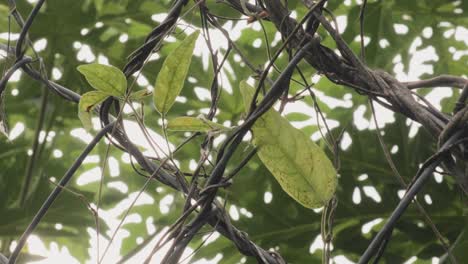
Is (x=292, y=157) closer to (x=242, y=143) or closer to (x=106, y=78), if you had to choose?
(x=106, y=78)

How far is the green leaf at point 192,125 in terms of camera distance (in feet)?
2.08

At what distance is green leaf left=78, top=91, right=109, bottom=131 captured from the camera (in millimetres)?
672

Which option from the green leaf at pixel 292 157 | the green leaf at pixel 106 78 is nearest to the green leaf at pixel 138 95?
the green leaf at pixel 106 78

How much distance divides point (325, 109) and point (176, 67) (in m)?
0.93

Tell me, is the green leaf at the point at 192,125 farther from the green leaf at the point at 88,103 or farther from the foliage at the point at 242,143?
the foliage at the point at 242,143

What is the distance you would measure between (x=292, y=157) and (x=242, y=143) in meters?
0.83

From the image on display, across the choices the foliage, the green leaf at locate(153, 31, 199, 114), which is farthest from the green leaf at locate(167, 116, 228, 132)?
the foliage

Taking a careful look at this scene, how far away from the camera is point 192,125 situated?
65 cm

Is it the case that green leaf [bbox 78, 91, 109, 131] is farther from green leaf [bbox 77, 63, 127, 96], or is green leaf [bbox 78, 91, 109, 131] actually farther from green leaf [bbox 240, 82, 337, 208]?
green leaf [bbox 240, 82, 337, 208]

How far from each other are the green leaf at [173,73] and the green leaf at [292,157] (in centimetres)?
7

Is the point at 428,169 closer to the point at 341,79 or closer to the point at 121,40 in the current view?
the point at 341,79

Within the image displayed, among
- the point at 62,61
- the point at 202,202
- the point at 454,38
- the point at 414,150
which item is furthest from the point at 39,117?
the point at 202,202

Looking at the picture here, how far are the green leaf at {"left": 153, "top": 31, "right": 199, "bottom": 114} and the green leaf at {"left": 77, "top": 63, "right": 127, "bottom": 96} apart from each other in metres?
0.03

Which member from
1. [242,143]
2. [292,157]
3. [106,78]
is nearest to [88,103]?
[106,78]
